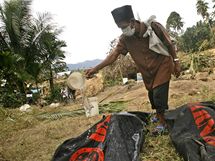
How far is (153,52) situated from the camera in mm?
3475

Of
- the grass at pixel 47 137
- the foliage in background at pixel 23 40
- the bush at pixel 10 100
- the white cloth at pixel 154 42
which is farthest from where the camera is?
the foliage in background at pixel 23 40

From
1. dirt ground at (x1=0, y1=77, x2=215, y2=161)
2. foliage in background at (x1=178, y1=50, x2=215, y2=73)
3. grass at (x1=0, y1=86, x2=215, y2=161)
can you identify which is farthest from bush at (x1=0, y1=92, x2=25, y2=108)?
foliage in background at (x1=178, y1=50, x2=215, y2=73)

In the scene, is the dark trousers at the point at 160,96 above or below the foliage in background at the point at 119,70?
below

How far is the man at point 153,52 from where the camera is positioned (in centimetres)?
341

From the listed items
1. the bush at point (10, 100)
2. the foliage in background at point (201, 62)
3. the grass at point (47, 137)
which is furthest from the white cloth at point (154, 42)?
the bush at point (10, 100)

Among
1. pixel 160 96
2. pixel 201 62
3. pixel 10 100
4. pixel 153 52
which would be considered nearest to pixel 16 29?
pixel 10 100

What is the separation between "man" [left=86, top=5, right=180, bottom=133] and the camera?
3.41m

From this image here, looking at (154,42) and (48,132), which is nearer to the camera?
(154,42)

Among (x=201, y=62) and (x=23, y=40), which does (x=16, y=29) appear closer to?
(x=23, y=40)

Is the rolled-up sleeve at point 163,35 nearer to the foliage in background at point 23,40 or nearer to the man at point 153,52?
the man at point 153,52

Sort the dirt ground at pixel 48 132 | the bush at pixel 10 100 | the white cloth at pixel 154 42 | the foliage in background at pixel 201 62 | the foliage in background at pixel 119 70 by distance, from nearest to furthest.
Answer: the white cloth at pixel 154 42 < the dirt ground at pixel 48 132 < the foliage in background at pixel 201 62 < the bush at pixel 10 100 < the foliage in background at pixel 119 70

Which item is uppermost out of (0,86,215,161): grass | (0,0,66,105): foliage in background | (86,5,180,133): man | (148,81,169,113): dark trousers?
(0,0,66,105): foliage in background

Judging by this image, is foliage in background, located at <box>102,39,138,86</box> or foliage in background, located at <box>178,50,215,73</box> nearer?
foliage in background, located at <box>178,50,215,73</box>

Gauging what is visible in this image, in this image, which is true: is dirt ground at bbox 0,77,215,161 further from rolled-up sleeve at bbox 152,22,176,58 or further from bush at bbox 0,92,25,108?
bush at bbox 0,92,25,108
